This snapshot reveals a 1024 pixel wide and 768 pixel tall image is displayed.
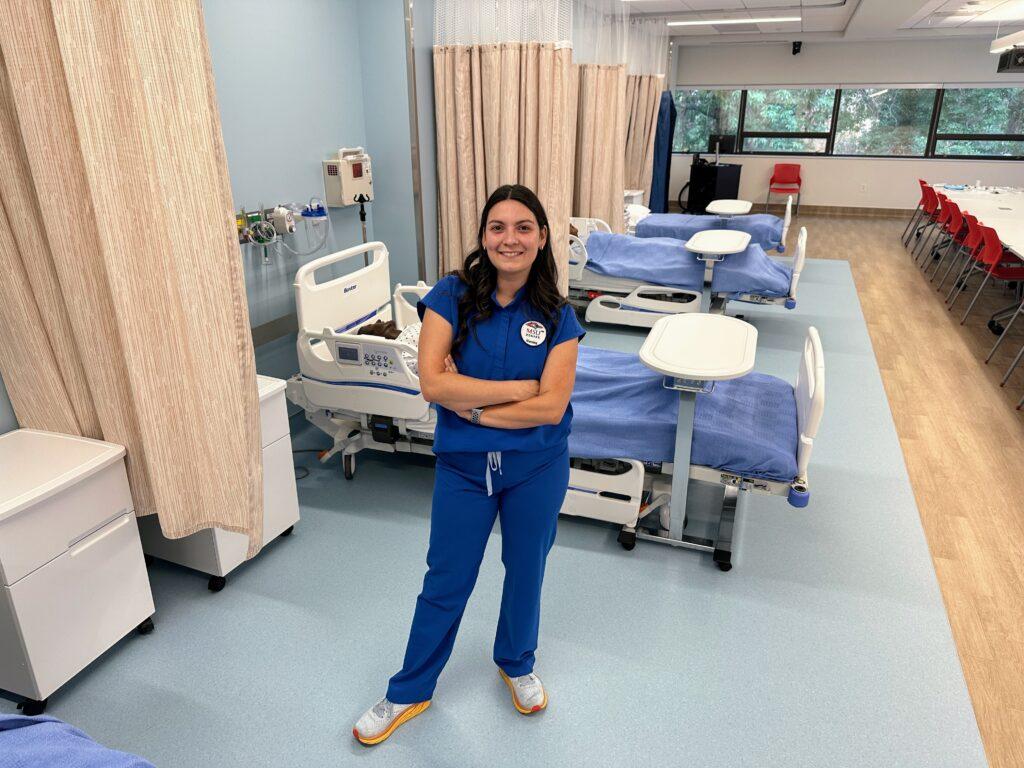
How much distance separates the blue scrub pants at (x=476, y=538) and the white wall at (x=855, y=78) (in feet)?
34.7

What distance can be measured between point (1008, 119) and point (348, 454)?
11071 millimetres

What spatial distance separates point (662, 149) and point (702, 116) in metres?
3.66

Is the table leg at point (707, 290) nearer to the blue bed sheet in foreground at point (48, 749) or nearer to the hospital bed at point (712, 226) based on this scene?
the hospital bed at point (712, 226)

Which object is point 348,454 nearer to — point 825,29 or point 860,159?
point 825,29

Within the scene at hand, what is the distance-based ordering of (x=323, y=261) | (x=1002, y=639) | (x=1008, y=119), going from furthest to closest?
(x=1008, y=119), (x=323, y=261), (x=1002, y=639)

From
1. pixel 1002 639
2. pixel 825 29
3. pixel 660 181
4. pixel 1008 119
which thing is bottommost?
pixel 1002 639

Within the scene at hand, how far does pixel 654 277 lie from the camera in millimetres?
5035

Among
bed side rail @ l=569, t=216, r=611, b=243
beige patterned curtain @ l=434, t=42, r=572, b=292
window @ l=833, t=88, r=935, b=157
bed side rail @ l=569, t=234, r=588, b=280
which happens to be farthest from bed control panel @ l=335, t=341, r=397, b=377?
window @ l=833, t=88, r=935, b=157

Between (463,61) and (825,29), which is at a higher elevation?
(825,29)

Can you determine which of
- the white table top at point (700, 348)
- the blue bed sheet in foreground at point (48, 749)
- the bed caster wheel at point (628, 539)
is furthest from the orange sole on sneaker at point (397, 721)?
the white table top at point (700, 348)

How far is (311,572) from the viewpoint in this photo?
2.63 m

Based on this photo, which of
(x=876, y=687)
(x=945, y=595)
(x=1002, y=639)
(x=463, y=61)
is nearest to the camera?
(x=876, y=687)

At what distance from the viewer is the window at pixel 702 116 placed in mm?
11148

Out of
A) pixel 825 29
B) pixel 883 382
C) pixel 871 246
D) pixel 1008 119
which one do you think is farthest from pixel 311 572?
pixel 1008 119
